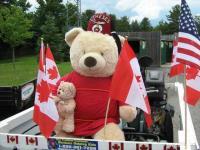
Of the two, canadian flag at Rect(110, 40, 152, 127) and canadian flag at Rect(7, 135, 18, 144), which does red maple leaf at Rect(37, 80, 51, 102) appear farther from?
canadian flag at Rect(110, 40, 152, 127)

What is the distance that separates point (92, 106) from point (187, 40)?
48.1 inches

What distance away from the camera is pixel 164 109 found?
6043 mm

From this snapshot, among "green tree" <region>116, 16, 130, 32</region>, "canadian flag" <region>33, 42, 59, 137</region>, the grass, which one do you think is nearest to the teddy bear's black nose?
"canadian flag" <region>33, 42, 59, 137</region>

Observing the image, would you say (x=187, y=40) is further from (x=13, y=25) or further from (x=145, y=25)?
(x=145, y=25)

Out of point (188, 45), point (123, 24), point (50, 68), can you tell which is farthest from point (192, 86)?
point (123, 24)

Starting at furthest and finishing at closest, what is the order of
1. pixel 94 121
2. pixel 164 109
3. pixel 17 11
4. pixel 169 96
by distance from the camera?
pixel 17 11, pixel 169 96, pixel 164 109, pixel 94 121

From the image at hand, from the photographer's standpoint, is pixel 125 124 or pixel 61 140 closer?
pixel 61 140

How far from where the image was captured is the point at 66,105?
470 cm

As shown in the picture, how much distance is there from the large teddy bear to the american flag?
807 mm

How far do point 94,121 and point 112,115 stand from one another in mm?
191

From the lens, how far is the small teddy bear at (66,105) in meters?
4.69

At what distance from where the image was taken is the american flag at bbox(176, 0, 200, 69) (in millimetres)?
4016

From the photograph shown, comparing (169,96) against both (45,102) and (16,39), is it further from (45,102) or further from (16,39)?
(16,39)

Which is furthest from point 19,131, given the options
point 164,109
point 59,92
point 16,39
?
point 16,39
